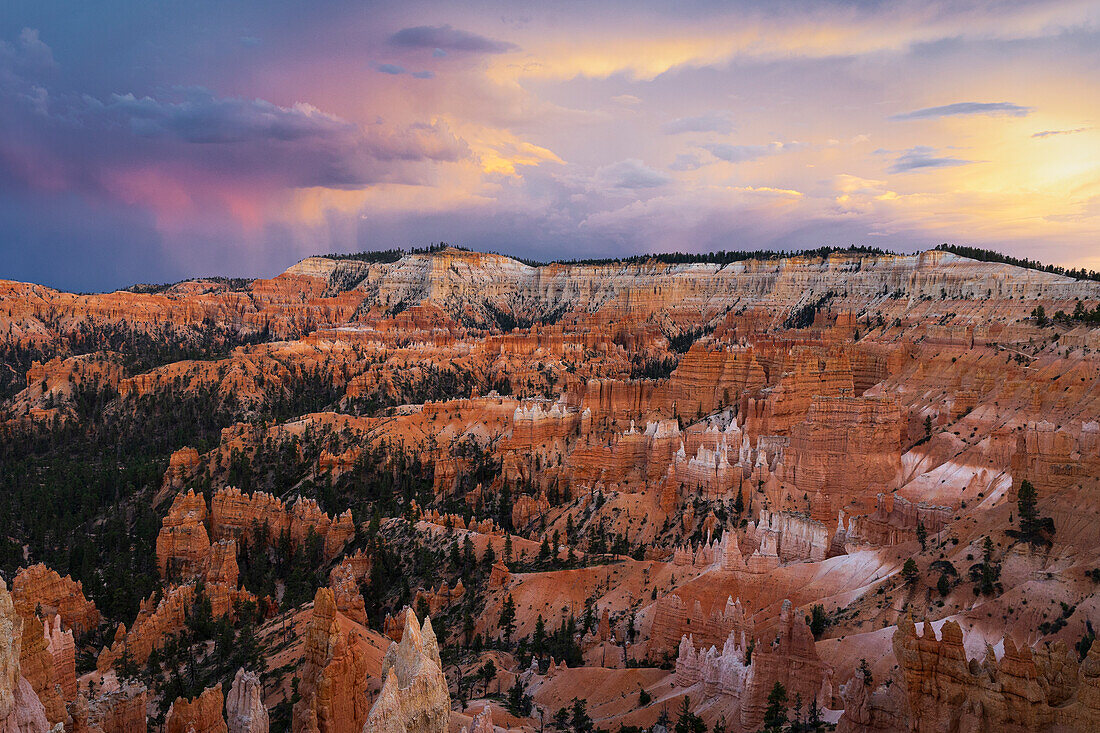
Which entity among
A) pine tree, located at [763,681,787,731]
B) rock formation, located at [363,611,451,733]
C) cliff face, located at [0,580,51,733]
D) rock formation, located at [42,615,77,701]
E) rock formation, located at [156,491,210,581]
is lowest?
rock formation, located at [156,491,210,581]

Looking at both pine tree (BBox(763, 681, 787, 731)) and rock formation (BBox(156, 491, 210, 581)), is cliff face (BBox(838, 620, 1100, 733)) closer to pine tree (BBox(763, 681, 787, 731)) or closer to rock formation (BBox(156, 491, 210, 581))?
pine tree (BBox(763, 681, 787, 731))

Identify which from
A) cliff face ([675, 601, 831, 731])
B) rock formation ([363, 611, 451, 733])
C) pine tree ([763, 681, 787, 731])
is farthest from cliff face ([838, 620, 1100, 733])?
rock formation ([363, 611, 451, 733])

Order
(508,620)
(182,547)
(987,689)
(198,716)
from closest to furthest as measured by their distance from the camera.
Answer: (987,689), (198,716), (508,620), (182,547)

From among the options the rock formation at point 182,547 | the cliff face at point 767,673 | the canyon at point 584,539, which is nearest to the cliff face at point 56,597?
the canyon at point 584,539

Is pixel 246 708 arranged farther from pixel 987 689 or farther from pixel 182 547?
pixel 182 547

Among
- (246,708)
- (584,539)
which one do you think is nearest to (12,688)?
(246,708)

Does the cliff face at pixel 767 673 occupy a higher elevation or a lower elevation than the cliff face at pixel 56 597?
higher

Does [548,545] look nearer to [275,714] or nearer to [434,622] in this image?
[434,622]

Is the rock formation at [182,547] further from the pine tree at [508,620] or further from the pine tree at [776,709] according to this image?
the pine tree at [776,709]
